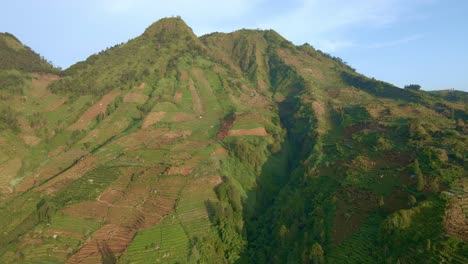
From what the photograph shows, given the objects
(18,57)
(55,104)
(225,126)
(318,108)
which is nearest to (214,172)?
(225,126)

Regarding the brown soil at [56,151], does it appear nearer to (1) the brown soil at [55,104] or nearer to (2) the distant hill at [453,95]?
(1) the brown soil at [55,104]

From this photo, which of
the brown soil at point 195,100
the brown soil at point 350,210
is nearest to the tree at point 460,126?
the brown soil at point 350,210

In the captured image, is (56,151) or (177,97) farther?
(177,97)

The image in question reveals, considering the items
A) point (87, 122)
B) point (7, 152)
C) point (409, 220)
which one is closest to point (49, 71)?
point (87, 122)

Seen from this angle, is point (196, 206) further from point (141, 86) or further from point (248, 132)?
point (141, 86)

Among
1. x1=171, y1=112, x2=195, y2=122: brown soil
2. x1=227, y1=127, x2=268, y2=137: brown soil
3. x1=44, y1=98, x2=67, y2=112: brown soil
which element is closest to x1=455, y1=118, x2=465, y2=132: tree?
x1=227, y1=127, x2=268, y2=137: brown soil

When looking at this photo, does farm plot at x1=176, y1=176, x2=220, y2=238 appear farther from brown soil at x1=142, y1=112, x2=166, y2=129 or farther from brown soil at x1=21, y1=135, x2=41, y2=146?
brown soil at x1=21, y1=135, x2=41, y2=146

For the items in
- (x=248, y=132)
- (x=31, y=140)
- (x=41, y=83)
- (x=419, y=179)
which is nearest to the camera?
(x=419, y=179)

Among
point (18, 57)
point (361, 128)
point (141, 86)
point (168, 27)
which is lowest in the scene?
point (361, 128)
